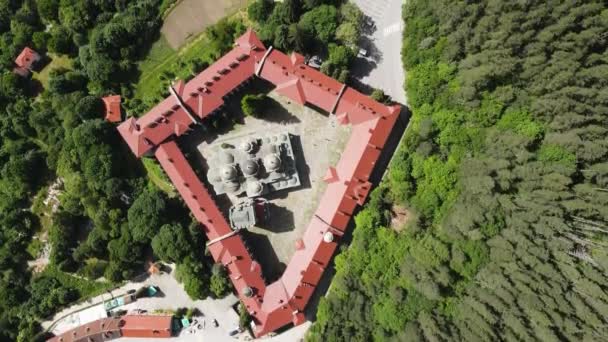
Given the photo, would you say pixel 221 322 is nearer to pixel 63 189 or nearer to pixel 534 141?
pixel 63 189

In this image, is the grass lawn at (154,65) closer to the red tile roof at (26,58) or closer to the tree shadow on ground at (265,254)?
the red tile roof at (26,58)

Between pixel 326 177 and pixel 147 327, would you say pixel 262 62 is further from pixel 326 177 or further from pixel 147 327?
pixel 147 327

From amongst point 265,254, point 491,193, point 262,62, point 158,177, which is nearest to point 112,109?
point 158,177

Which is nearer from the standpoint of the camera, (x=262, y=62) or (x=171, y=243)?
(x=171, y=243)

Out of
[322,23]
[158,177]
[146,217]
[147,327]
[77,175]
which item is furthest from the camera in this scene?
[158,177]

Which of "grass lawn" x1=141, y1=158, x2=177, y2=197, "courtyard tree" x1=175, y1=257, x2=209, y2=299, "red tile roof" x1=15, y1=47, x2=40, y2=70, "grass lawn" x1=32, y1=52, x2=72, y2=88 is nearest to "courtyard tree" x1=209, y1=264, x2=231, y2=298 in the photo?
"courtyard tree" x1=175, y1=257, x2=209, y2=299

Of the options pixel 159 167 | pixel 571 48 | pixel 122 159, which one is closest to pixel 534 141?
pixel 571 48

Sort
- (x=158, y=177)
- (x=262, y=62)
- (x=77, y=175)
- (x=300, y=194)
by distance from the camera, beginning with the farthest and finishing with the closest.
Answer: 1. (x=158, y=177)
2. (x=77, y=175)
3. (x=300, y=194)
4. (x=262, y=62)
